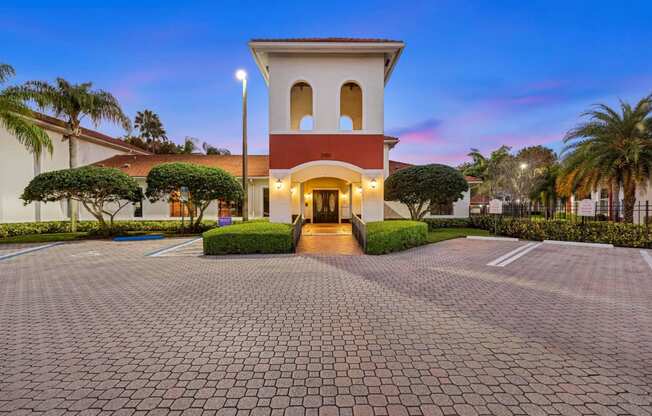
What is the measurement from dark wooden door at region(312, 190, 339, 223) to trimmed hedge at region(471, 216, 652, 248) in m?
10.2

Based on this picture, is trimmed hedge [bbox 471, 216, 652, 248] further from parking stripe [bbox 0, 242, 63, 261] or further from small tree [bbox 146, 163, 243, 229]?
parking stripe [bbox 0, 242, 63, 261]

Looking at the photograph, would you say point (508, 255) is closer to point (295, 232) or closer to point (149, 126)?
point (295, 232)

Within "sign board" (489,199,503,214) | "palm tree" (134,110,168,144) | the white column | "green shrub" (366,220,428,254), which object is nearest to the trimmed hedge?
"sign board" (489,199,503,214)

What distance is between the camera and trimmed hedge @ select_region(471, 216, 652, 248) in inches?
440

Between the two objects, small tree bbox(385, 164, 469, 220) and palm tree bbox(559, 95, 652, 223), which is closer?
palm tree bbox(559, 95, 652, 223)

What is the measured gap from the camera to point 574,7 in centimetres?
1535

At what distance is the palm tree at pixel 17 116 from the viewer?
43.9 feet

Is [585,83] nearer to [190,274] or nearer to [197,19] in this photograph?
[197,19]

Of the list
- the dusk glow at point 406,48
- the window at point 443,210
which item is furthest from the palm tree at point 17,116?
the window at point 443,210

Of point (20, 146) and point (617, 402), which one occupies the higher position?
point (20, 146)

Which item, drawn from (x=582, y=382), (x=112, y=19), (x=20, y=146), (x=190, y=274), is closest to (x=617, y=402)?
(x=582, y=382)

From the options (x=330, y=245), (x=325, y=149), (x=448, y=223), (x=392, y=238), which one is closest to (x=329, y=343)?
(x=392, y=238)

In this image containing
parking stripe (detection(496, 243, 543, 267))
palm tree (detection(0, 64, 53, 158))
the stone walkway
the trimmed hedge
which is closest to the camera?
parking stripe (detection(496, 243, 543, 267))

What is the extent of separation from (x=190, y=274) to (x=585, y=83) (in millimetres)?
35889
